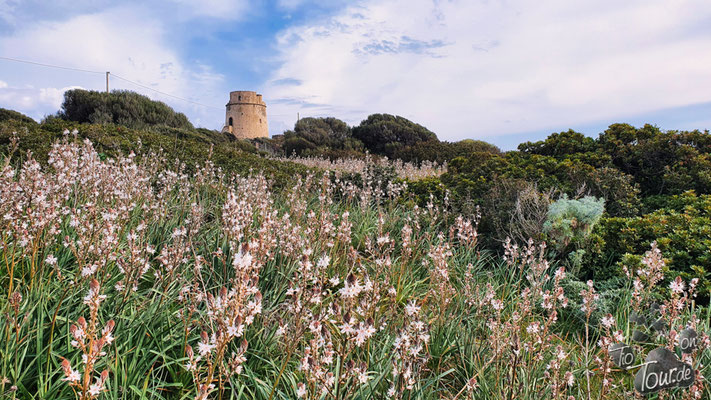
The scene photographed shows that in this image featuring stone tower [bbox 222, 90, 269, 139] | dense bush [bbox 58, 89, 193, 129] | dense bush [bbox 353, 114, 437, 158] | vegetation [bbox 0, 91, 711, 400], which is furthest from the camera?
stone tower [bbox 222, 90, 269, 139]

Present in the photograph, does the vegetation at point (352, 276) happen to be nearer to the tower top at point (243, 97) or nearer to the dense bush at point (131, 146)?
the dense bush at point (131, 146)

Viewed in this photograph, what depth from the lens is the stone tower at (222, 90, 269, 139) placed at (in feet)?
153

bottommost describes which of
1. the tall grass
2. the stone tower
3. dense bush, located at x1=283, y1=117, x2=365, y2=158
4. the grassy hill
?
the tall grass

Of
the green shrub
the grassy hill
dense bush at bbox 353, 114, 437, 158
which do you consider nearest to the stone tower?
dense bush at bbox 353, 114, 437, 158

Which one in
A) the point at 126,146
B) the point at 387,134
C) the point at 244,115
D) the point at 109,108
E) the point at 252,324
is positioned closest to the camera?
the point at 252,324

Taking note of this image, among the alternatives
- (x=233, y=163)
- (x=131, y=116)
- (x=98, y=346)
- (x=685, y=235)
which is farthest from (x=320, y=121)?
(x=98, y=346)

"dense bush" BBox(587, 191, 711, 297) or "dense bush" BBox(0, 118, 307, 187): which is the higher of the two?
"dense bush" BBox(0, 118, 307, 187)

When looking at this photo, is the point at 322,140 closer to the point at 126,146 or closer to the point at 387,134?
the point at 387,134

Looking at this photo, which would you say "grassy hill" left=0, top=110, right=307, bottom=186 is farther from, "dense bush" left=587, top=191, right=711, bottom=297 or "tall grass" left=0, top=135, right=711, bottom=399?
"dense bush" left=587, top=191, right=711, bottom=297

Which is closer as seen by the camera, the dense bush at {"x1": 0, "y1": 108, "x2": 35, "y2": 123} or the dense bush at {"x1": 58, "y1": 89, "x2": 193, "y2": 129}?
the dense bush at {"x1": 0, "y1": 108, "x2": 35, "y2": 123}

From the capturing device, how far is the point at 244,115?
4703cm

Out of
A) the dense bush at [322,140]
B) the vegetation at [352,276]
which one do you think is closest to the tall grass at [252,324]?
the vegetation at [352,276]

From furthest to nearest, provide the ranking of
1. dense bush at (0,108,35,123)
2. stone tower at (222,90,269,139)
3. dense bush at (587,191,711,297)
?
stone tower at (222,90,269,139), dense bush at (0,108,35,123), dense bush at (587,191,711,297)

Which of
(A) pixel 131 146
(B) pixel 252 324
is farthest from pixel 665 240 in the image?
(A) pixel 131 146
